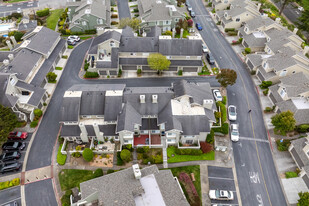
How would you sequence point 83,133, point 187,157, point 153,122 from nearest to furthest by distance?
point 83,133 → point 187,157 → point 153,122

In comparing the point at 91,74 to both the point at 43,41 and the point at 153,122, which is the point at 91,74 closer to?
the point at 43,41

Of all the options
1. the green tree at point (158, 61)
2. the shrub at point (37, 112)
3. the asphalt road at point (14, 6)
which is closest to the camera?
the shrub at point (37, 112)

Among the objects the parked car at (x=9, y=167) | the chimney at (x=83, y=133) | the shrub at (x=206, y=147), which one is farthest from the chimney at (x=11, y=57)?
the shrub at (x=206, y=147)

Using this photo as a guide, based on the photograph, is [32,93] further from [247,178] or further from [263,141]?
[263,141]

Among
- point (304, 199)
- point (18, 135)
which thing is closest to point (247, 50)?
point (304, 199)

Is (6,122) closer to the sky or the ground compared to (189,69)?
closer to the ground

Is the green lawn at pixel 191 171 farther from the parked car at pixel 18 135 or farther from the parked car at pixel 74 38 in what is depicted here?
the parked car at pixel 74 38
